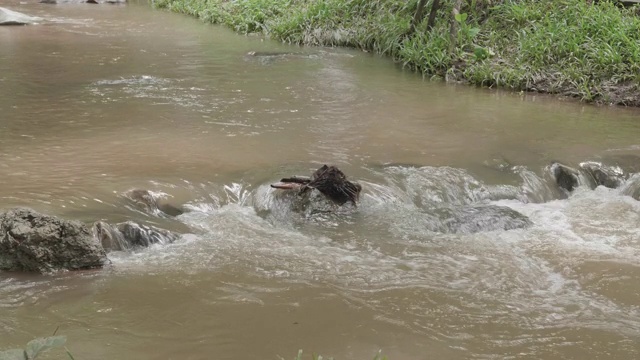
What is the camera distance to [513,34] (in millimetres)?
12695

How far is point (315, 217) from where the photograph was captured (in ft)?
20.0

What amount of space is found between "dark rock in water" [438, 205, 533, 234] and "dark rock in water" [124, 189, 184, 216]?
2.26 m

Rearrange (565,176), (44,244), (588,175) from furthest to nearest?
(588,175) < (565,176) < (44,244)

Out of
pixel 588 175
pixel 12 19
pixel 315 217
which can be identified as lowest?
pixel 315 217

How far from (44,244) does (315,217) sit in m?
2.26

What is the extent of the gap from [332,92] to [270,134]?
269 cm

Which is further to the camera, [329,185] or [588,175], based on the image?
[588,175]

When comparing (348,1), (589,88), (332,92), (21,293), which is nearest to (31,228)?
(21,293)

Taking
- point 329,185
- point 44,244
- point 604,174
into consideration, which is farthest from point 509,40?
point 44,244

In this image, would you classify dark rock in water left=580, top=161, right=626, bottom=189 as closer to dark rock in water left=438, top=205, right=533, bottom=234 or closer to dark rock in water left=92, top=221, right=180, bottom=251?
dark rock in water left=438, top=205, right=533, bottom=234

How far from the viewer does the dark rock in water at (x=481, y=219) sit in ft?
19.7

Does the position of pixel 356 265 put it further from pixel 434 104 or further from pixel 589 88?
pixel 589 88

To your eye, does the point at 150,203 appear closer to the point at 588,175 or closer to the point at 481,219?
the point at 481,219

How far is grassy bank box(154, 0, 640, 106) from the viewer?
11.1 metres
